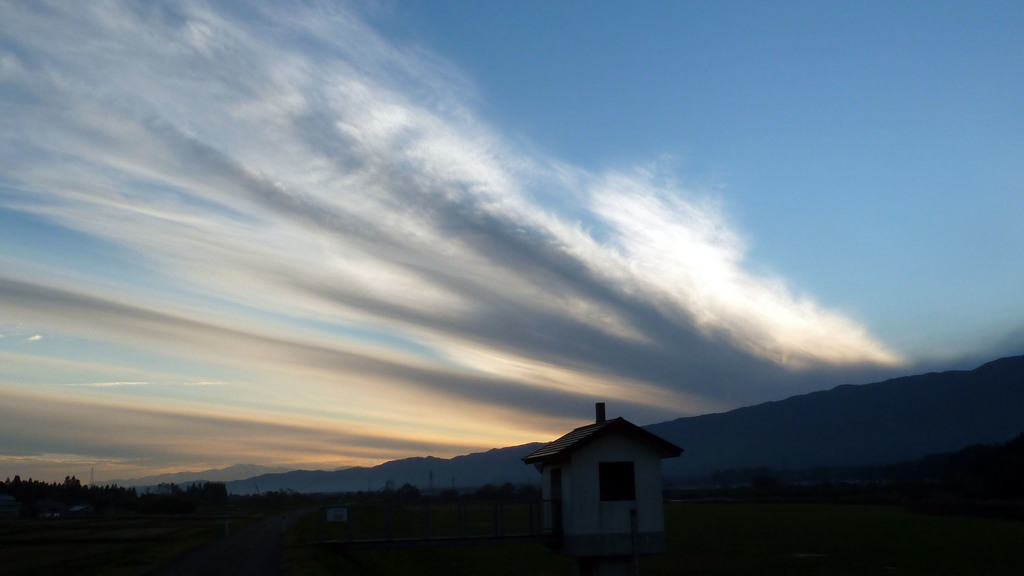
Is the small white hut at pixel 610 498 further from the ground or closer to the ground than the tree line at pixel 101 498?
further from the ground

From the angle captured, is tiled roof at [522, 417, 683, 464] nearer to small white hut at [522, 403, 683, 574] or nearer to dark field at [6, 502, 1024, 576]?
small white hut at [522, 403, 683, 574]

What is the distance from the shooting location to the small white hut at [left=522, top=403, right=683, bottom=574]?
27.3m

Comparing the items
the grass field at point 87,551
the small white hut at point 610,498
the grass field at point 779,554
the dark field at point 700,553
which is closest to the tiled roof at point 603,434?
the small white hut at point 610,498

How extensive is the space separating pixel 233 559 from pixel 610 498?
84.2ft

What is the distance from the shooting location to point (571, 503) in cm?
2756

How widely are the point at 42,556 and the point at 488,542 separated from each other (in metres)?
40.7

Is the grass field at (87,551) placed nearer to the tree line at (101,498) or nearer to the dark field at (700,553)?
the dark field at (700,553)

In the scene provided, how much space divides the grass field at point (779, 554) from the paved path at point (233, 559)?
1.35 metres

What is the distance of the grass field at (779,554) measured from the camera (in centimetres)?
5022

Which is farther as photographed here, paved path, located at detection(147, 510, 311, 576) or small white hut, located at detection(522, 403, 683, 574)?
paved path, located at detection(147, 510, 311, 576)

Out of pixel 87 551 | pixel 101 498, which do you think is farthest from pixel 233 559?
pixel 101 498

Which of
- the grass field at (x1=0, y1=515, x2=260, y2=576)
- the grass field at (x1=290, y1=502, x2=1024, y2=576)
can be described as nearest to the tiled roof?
the grass field at (x1=290, y1=502, x2=1024, y2=576)

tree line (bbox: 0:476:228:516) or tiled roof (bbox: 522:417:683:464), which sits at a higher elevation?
tiled roof (bbox: 522:417:683:464)

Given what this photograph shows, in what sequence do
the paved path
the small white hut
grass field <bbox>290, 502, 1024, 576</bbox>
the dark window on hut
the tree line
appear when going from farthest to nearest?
1. the tree line
2. grass field <bbox>290, 502, 1024, 576</bbox>
3. the paved path
4. the dark window on hut
5. the small white hut
